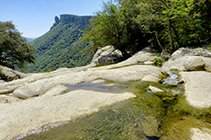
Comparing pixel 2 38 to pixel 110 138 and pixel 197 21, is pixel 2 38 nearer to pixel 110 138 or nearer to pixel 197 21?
pixel 110 138

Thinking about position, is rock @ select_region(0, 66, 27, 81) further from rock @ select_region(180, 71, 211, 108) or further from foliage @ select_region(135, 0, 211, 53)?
foliage @ select_region(135, 0, 211, 53)

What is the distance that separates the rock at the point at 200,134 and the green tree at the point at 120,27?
950 inches

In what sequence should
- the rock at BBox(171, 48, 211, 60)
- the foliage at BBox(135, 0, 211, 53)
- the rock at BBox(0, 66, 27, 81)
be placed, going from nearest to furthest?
the rock at BBox(171, 48, 211, 60)
the foliage at BBox(135, 0, 211, 53)
the rock at BBox(0, 66, 27, 81)

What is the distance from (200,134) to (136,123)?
7.03 feet

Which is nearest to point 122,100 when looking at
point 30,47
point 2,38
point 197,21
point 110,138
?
point 110,138

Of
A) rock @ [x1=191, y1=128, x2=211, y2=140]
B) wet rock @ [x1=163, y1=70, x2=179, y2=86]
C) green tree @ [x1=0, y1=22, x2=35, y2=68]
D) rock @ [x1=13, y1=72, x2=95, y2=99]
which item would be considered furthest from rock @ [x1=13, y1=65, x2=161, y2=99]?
green tree @ [x1=0, y1=22, x2=35, y2=68]

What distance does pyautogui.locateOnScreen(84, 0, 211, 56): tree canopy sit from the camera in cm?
1502

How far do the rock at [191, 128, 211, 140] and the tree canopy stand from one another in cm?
1478

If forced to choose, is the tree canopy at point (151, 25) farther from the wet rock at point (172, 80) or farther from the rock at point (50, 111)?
the rock at point (50, 111)

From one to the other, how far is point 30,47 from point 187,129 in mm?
37711

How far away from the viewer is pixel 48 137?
425 centimetres

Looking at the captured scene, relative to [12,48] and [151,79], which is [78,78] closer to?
[151,79]

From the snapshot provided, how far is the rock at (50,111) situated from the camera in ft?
15.4

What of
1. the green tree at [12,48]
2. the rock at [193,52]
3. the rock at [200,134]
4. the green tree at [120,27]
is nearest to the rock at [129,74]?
the rock at [193,52]
